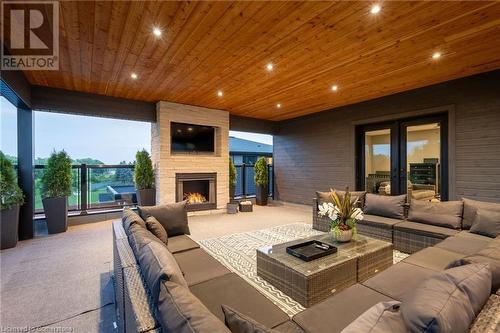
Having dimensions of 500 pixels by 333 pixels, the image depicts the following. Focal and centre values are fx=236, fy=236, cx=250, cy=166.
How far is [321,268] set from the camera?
214cm

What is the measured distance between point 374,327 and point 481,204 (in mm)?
3368

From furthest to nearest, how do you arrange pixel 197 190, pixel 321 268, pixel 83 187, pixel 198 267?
pixel 197 190
pixel 83 187
pixel 321 268
pixel 198 267

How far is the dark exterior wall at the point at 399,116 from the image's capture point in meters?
3.99

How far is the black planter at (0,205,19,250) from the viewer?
3.65 meters

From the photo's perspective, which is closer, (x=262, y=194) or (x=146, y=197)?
(x=146, y=197)

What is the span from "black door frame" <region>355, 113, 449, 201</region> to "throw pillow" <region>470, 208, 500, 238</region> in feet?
5.95

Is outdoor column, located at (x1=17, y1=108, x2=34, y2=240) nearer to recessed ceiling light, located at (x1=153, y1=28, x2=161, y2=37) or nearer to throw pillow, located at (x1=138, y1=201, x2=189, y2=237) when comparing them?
throw pillow, located at (x1=138, y1=201, x2=189, y2=237)

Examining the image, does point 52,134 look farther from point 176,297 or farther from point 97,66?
point 176,297

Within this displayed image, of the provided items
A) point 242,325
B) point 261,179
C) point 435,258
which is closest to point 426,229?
point 435,258

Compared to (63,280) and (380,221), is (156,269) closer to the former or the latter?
(63,280)

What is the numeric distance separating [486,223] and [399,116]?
287 cm

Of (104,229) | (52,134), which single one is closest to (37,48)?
(52,134)

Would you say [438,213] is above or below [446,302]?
below

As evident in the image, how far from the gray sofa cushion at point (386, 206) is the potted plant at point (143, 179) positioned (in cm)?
466
